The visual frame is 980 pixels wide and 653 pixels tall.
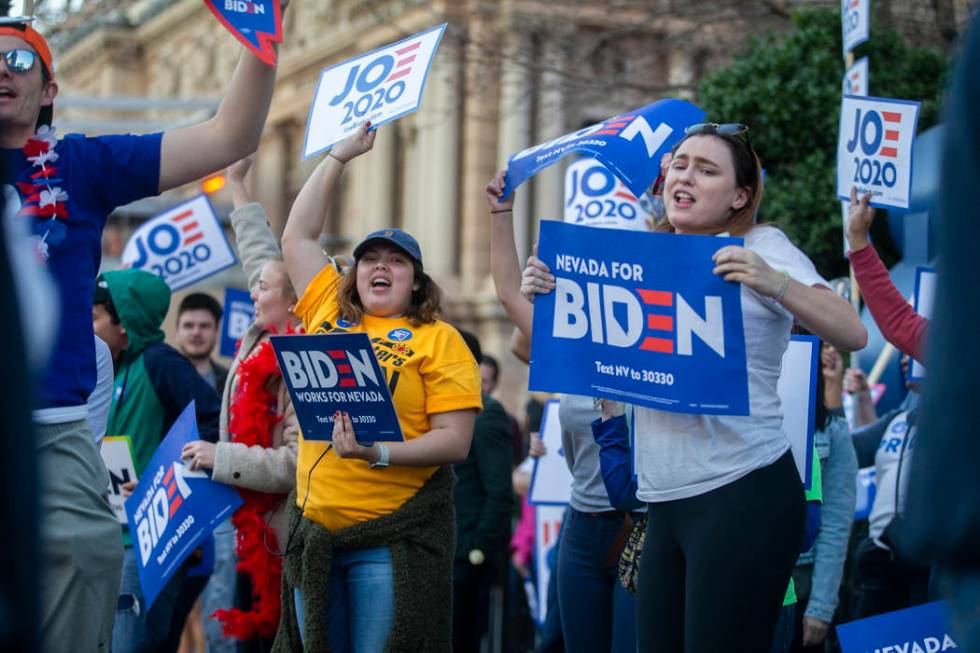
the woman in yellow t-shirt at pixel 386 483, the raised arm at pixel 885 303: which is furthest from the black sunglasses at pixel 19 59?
the raised arm at pixel 885 303

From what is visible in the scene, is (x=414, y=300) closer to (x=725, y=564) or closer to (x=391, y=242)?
(x=391, y=242)

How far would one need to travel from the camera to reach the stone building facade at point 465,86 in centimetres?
1438

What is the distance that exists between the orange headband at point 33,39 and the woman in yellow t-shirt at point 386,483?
134cm

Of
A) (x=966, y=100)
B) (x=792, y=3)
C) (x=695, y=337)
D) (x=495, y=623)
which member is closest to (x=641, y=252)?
(x=695, y=337)

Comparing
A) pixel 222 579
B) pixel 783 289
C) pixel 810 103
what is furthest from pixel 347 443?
pixel 810 103

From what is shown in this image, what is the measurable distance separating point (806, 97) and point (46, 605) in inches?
388

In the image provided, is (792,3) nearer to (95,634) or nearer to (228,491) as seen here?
(228,491)

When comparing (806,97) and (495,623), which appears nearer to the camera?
(495,623)

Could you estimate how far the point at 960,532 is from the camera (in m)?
1.40

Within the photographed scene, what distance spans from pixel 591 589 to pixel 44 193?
249 centimetres

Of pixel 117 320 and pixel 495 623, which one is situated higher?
pixel 117 320

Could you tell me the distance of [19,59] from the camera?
334cm

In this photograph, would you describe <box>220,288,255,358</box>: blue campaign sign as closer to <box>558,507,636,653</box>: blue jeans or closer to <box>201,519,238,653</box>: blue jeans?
<box>201,519,238,653</box>: blue jeans

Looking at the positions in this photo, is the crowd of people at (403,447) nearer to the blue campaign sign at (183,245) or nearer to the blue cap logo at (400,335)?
the blue cap logo at (400,335)
